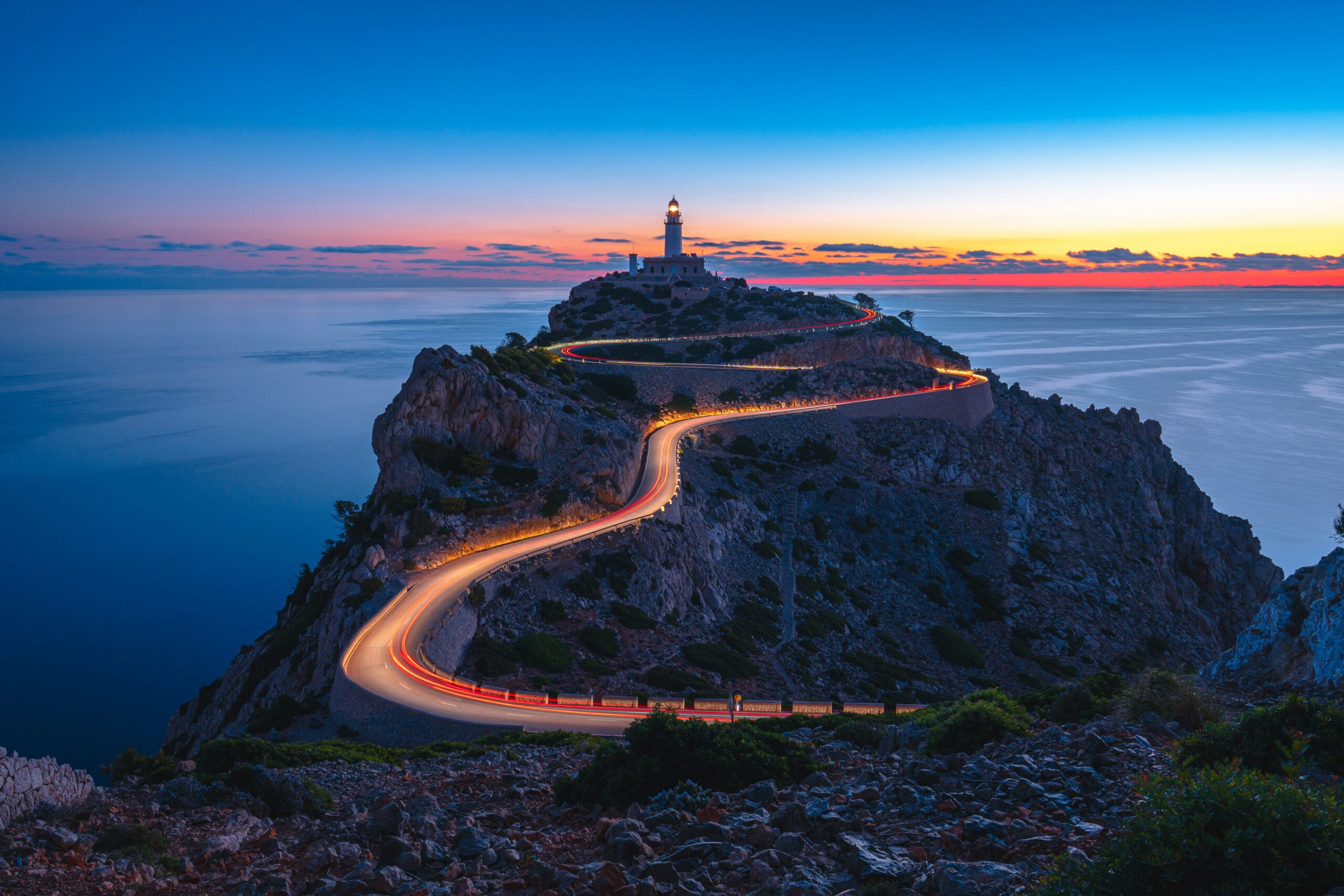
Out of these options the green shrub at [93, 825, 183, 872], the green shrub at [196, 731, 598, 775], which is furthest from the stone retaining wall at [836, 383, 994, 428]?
the green shrub at [93, 825, 183, 872]

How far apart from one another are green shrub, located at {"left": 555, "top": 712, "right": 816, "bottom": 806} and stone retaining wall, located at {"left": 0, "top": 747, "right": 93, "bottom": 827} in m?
7.28

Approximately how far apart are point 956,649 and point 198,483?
80.0 meters

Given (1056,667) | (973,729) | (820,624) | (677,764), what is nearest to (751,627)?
(820,624)

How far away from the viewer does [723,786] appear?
11688mm

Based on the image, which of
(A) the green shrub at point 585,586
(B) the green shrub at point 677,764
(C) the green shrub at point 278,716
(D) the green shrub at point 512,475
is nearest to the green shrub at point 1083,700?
(B) the green shrub at point 677,764

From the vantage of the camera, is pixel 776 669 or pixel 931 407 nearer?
pixel 776 669

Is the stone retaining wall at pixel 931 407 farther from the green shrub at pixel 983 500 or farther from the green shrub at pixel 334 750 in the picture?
the green shrub at pixel 334 750

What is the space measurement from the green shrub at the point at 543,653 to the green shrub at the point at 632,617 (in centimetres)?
353

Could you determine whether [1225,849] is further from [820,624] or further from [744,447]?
[744,447]

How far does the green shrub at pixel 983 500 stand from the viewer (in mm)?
53375

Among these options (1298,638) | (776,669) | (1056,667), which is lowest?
(1056,667)

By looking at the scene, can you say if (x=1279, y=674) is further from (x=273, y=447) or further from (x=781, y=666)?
(x=273, y=447)

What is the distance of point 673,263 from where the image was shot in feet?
331

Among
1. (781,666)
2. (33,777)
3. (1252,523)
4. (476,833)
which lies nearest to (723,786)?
(476,833)
